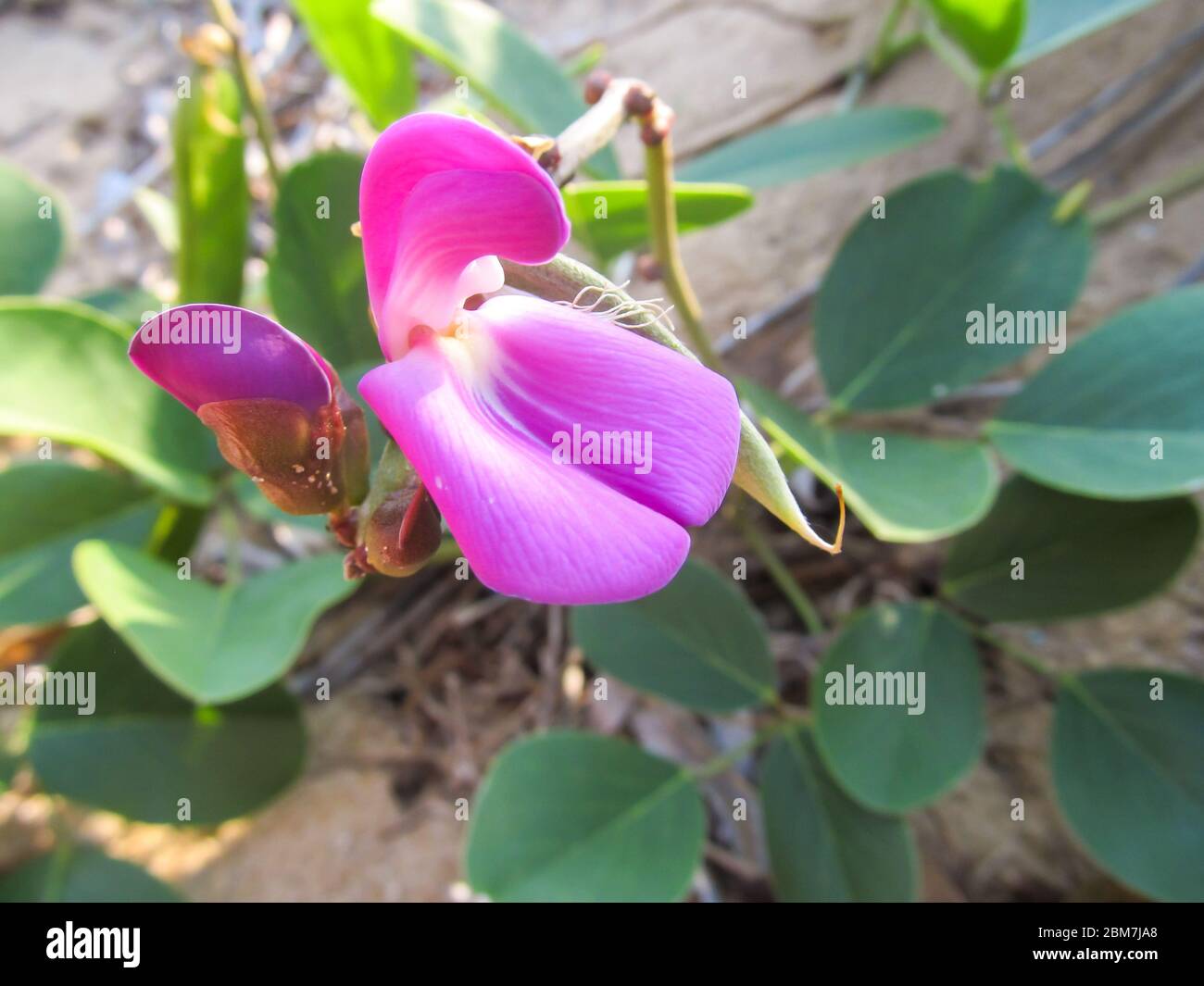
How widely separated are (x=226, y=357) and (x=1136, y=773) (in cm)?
86

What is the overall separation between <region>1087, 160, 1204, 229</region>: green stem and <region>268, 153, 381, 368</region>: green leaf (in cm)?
79

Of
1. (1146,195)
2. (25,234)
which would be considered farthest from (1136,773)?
(25,234)

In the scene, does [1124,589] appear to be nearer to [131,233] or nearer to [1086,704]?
[1086,704]

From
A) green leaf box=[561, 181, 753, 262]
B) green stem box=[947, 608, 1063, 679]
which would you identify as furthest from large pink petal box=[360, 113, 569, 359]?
green stem box=[947, 608, 1063, 679]

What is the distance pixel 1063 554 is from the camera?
0.86 metres

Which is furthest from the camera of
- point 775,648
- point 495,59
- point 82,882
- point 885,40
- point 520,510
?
point 885,40

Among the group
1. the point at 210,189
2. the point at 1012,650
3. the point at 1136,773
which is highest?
the point at 210,189

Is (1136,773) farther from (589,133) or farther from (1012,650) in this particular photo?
(589,133)

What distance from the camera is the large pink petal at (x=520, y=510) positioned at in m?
0.33

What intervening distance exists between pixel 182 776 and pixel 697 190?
29.7 inches

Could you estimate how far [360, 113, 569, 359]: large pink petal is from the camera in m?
0.37

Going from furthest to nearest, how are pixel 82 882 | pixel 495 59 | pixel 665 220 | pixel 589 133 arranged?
pixel 82 882 → pixel 495 59 → pixel 665 220 → pixel 589 133

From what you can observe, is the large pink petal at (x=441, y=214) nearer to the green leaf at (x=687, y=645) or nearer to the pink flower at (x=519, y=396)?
the pink flower at (x=519, y=396)
